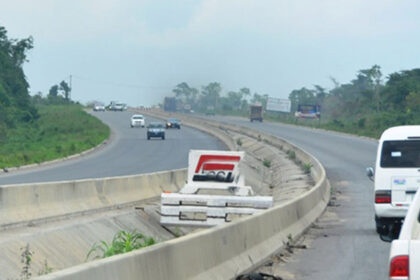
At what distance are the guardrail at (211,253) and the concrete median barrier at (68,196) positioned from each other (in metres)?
5.28

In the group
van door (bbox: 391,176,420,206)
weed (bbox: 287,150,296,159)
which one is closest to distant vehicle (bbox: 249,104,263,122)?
weed (bbox: 287,150,296,159)

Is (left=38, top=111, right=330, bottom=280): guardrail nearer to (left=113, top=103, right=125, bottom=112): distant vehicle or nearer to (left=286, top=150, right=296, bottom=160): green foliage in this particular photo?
(left=286, top=150, right=296, bottom=160): green foliage

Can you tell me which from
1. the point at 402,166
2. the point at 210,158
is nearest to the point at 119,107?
the point at 210,158

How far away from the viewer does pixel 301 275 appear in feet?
47.1

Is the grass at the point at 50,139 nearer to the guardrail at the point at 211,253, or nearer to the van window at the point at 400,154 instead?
the van window at the point at 400,154

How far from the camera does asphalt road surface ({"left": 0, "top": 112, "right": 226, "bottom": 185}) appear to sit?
142ft

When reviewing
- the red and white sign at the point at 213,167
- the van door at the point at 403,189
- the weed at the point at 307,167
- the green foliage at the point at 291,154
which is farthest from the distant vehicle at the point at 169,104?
the van door at the point at 403,189

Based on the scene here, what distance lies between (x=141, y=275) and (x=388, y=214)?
9.95m

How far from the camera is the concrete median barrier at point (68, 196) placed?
19703 millimetres

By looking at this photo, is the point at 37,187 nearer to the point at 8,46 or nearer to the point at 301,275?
the point at 301,275

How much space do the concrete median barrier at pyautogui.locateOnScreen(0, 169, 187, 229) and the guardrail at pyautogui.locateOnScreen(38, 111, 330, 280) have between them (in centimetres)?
528

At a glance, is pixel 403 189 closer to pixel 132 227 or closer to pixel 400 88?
pixel 132 227

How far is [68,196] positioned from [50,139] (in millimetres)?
59780

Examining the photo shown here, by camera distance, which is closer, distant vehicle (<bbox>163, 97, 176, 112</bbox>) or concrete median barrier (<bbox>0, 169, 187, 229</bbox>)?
concrete median barrier (<bbox>0, 169, 187, 229</bbox>)
